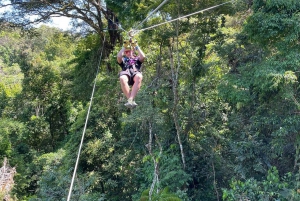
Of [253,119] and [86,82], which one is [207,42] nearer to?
[253,119]

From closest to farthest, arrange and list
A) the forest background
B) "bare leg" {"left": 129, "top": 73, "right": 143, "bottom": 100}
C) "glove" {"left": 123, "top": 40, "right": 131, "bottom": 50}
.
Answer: "bare leg" {"left": 129, "top": 73, "right": 143, "bottom": 100}, "glove" {"left": 123, "top": 40, "right": 131, "bottom": 50}, the forest background

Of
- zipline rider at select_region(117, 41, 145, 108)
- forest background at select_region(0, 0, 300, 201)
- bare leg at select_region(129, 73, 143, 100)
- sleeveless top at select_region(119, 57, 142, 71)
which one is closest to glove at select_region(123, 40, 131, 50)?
zipline rider at select_region(117, 41, 145, 108)

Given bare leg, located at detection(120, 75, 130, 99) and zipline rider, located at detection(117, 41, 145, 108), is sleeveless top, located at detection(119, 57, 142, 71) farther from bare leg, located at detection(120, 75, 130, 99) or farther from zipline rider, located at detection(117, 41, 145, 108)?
bare leg, located at detection(120, 75, 130, 99)

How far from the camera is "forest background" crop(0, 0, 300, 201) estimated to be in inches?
188

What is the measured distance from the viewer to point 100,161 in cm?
789

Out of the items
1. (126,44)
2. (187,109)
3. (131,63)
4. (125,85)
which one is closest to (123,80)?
(125,85)

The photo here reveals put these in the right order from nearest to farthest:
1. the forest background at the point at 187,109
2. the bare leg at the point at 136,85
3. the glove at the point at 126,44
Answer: the bare leg at the point at 136,85
the glove at the point at 126,44
the forest background at the point at 187,109

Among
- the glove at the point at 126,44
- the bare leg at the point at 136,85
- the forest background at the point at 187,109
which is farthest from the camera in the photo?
the forest background at the point at 187,109

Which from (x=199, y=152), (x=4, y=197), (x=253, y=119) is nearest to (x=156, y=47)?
(x=199, y=152)

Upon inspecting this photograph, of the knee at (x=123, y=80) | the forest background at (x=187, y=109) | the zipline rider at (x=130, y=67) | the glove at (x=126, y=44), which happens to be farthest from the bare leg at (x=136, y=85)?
the forest background at (x=187, y=109)

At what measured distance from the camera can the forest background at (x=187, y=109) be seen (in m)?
4.77

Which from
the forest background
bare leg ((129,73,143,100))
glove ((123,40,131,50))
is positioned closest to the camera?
bare leg ((129,73,143,100))

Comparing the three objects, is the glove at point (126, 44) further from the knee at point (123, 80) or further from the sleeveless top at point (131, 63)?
the knee at point (123, 80)

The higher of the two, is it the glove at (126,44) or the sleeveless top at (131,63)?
A: the glove at (126,44)
